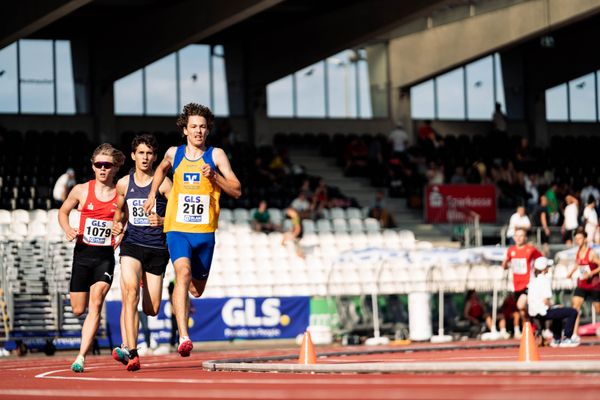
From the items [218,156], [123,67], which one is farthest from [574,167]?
[218,156]

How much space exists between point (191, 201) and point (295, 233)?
19.2m

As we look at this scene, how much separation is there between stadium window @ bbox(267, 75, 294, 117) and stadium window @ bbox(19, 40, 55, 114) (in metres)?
7.76

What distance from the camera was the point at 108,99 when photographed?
136ft

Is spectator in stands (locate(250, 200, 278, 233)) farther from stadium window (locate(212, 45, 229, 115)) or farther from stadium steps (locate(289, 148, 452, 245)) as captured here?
stadium window (locate(212, 45, 229, 115))

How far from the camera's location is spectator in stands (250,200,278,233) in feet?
Result: 107

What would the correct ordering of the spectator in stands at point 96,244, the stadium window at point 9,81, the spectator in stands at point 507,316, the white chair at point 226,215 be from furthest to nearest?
the stadium window at point 9,81, the white chair at point 226,215, the spectator in stands at point 507,316, the spectator in stands at point 96,244

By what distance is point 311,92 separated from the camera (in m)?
47.1

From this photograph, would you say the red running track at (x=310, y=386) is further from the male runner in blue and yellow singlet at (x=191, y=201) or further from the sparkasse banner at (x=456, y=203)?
the sparkasse banner at (x=456, y=203)

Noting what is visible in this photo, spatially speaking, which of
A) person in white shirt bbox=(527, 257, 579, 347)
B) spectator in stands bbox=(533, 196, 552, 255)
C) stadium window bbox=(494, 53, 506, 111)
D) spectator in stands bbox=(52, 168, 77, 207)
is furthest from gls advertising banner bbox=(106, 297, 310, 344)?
stadium window bbox=(494, 53, 506, 111)

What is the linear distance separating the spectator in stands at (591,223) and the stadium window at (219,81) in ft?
49.5

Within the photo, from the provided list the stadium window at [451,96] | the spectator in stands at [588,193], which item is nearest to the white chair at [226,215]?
the spectator in stands at [588,193]

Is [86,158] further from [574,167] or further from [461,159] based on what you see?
[574,167]

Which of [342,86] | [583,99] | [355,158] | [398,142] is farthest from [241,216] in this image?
[583,99]

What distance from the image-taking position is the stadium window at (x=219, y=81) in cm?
4475
